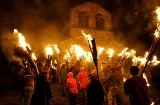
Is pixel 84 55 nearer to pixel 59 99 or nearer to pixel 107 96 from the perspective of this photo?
pixel 59 99

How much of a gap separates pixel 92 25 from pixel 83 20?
107 cm

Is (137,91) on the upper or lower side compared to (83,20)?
lower

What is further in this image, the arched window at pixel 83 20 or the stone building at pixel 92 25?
the arched window at pixel 83 20

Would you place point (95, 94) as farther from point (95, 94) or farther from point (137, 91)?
point (137, 91)

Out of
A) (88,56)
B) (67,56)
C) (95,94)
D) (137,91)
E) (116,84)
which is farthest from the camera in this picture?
(67,56)

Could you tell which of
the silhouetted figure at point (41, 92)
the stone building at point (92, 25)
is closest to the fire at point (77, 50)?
the stone building at point (92, 25)

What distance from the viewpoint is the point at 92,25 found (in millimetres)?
26922

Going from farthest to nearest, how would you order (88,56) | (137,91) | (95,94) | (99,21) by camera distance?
1. (99,21)
2. (88,56)
3. (95,94)
4. (137,91)

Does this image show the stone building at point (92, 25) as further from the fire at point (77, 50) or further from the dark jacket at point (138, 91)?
the dark jacket at point (138, 91)

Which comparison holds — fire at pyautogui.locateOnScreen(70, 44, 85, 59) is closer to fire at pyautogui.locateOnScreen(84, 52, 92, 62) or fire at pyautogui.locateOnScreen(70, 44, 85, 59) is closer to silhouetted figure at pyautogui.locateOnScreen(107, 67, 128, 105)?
fire at pyautogui.locateOnScreen(84, 52, 92, 62)

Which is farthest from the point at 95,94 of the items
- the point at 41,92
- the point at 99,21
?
the point at 99,21

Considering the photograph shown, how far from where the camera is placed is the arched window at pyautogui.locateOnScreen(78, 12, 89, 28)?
2673cm

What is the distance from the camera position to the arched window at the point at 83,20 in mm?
26727


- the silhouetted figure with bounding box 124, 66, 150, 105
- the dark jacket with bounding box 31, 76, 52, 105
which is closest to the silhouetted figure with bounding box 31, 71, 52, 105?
the dark jacket with bounding box 31, 76, 52, 105
